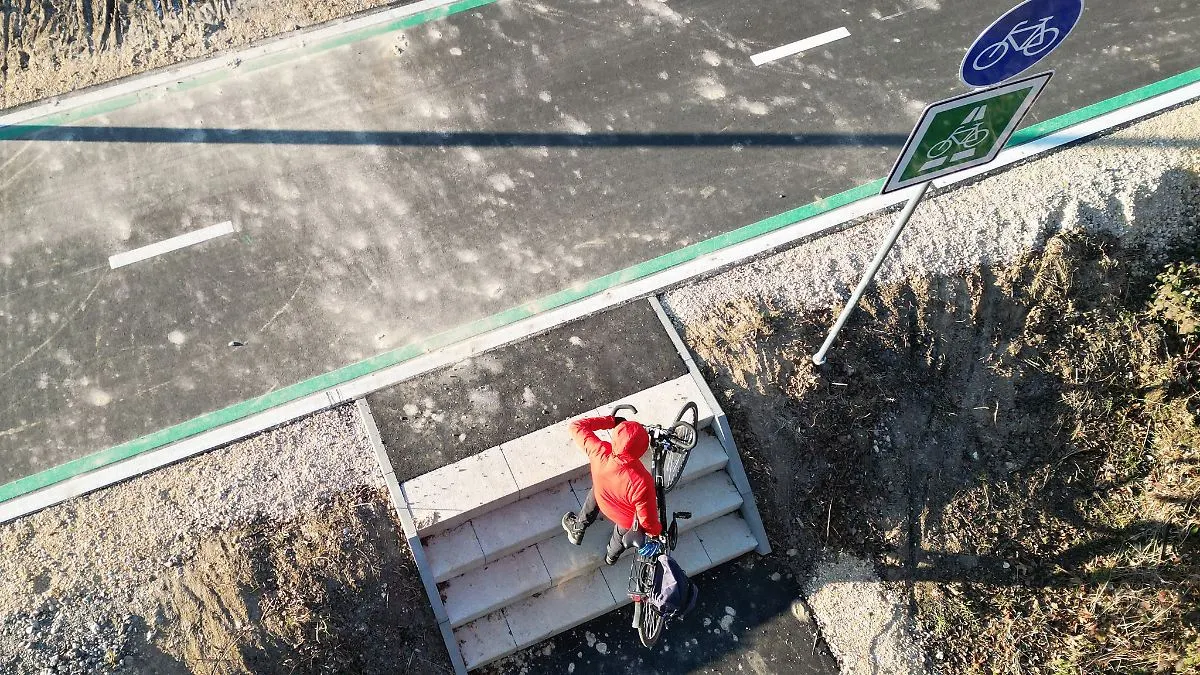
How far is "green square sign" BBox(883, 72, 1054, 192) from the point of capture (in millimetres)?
5594

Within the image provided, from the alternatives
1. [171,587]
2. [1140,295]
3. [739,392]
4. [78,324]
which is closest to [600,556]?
[739,392]

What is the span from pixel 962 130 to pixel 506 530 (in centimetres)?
482

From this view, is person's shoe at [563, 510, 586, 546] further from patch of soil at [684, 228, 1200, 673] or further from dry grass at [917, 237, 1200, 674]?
dry grass at [917, 237, 1200, 674]

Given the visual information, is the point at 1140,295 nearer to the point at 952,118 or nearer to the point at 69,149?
the point at 952,118

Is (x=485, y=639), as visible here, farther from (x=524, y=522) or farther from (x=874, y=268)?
(x=874, y=268)

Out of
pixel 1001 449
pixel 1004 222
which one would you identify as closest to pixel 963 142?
pixel 1004 222

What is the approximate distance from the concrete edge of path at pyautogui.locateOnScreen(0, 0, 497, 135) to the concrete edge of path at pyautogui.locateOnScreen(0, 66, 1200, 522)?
13.8ft

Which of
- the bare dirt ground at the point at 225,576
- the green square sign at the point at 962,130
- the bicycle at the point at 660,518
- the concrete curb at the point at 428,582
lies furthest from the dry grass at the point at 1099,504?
the bare dirt ground at the point at 225,576

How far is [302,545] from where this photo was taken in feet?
24.2

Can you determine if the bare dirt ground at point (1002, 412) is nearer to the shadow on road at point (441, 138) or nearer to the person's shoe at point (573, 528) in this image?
the shadow on road at point (441, 138)

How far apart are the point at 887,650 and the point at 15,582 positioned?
736 cm

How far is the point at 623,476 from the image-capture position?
251 inches

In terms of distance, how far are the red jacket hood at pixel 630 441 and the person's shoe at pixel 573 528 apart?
51.4 inches

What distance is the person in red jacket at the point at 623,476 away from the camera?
6.38 metres
